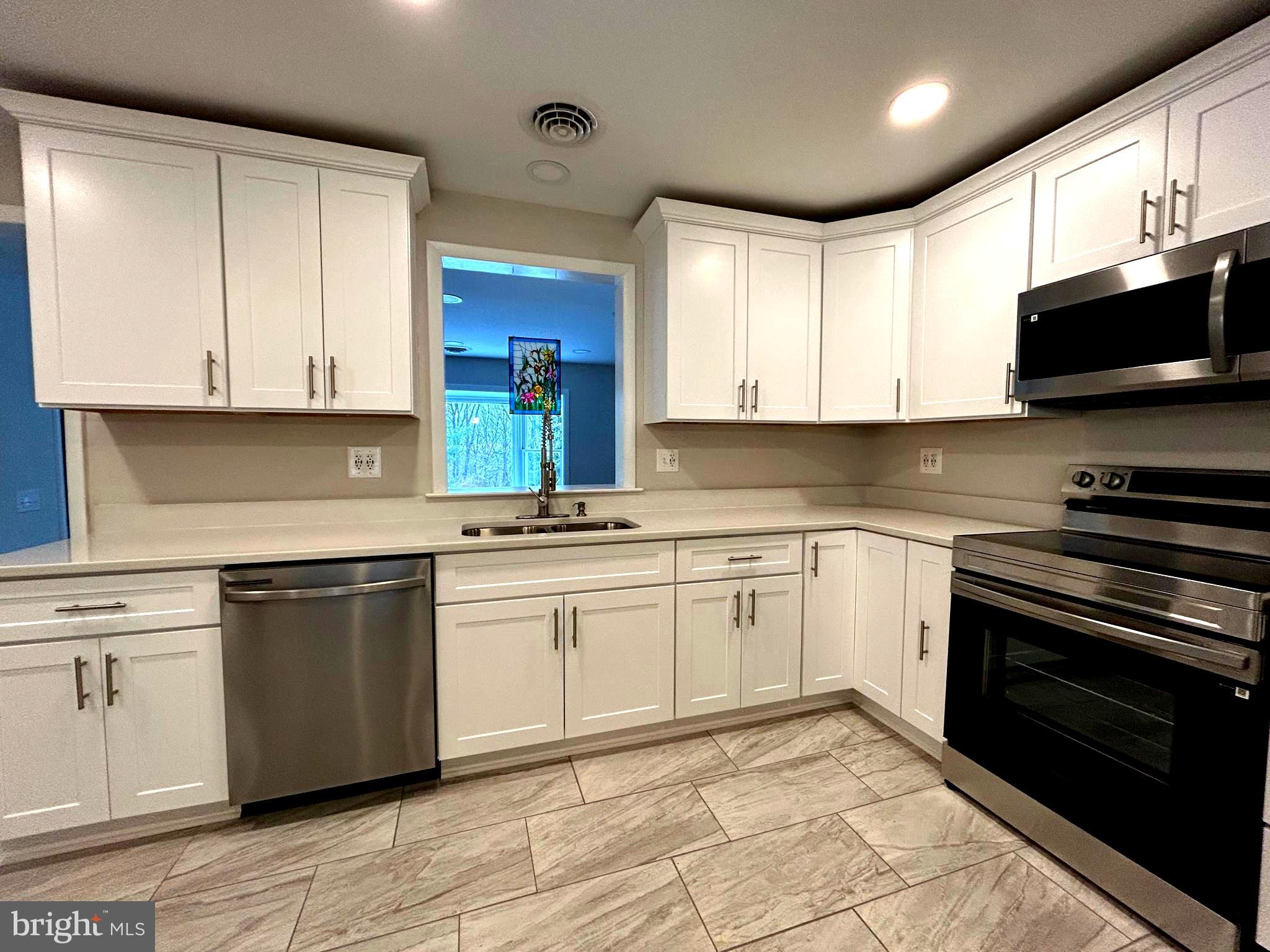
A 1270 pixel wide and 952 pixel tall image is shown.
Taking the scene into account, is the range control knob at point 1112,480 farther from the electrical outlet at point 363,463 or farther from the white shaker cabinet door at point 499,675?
the electrical outlet at point 363,463

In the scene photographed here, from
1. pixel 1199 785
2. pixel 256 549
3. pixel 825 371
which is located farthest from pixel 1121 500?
pixel 256 549

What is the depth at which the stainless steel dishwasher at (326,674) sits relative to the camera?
1.65 m

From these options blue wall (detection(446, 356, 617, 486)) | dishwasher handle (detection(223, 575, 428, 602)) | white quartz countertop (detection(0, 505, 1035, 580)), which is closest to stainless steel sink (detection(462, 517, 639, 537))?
white quartz countertop (detection(0, 505, 1035, 580))

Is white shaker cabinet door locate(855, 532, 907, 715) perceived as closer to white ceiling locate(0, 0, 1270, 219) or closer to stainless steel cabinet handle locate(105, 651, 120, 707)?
white ceiling locate(0, 0, 1270, 219)

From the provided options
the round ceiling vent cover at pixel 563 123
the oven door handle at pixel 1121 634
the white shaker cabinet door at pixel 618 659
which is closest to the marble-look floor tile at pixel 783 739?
the white shaker cabinet door at pixel 618 659

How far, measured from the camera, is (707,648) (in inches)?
86.3

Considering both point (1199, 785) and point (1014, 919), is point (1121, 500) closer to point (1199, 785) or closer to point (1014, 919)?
point (1199, 785)

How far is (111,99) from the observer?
68.2 inches

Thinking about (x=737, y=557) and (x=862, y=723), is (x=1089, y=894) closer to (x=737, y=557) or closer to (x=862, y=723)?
(x=862, y=723)

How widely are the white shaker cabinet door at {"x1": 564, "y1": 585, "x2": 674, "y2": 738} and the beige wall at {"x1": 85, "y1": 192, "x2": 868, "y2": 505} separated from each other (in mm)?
824

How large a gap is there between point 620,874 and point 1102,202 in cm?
258

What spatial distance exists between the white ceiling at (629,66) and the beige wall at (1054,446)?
1.10 metres

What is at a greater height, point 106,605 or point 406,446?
point 406,446

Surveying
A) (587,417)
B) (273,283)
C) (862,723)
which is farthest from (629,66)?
(587,417)
